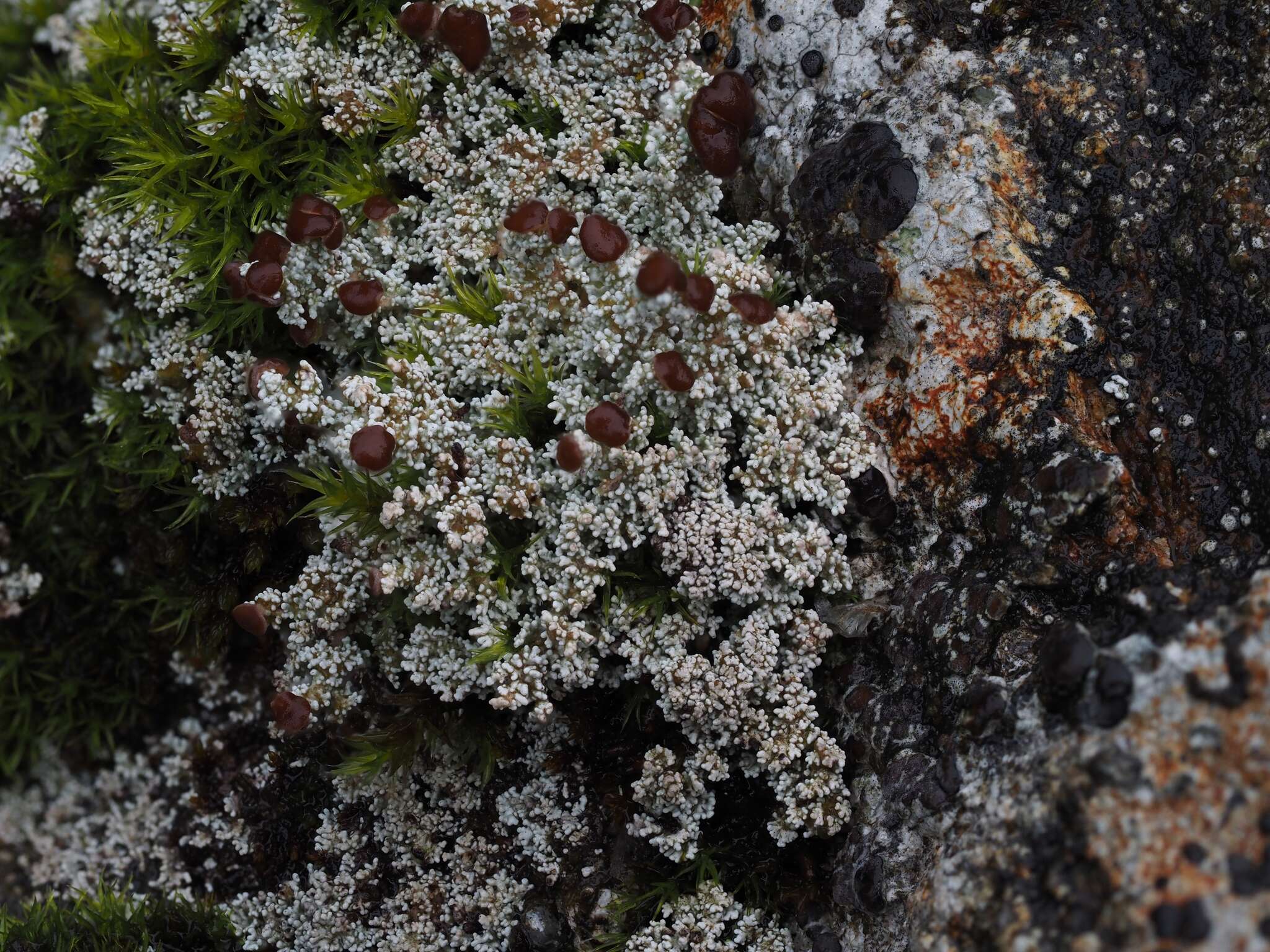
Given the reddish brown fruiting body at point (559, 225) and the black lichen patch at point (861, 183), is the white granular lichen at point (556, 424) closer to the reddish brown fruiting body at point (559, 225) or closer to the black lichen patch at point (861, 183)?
the reddish brown fruiting body at point (559, 225)

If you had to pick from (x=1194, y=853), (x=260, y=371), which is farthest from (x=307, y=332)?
(x=1194, y=853)

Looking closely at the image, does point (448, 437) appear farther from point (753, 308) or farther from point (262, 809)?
point (262, 809)

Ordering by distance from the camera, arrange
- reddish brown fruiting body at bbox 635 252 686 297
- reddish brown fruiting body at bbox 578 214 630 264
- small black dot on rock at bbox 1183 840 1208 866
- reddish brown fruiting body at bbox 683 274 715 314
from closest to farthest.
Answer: small black dot on rock at bbox 1183 840 1208 866
reddish brown fruiting body at bbox 635 252 686 297
reddish brown fruiting body at bbox 683 274 715 314
reddish brown fruiting body at bbox 578 214 630 264

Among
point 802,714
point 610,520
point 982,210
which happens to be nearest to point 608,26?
point 982,210

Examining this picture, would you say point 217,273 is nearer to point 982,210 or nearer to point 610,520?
point 610,520

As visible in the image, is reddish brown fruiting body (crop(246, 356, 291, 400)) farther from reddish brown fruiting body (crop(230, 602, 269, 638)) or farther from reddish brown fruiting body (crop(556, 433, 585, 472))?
reddish brown fruiting body (crop(556, 433, 585, 472))

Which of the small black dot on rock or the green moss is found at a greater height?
the small black dot on rock

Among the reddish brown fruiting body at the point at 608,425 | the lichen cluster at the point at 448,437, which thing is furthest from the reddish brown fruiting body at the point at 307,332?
the reddish brown fruiting body at the point at 608,425

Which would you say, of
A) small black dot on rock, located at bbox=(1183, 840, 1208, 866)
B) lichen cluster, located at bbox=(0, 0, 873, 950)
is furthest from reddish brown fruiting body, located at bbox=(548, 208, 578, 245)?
small black dot on rock, located at bbox=(1183, 840, 1208, 866)
